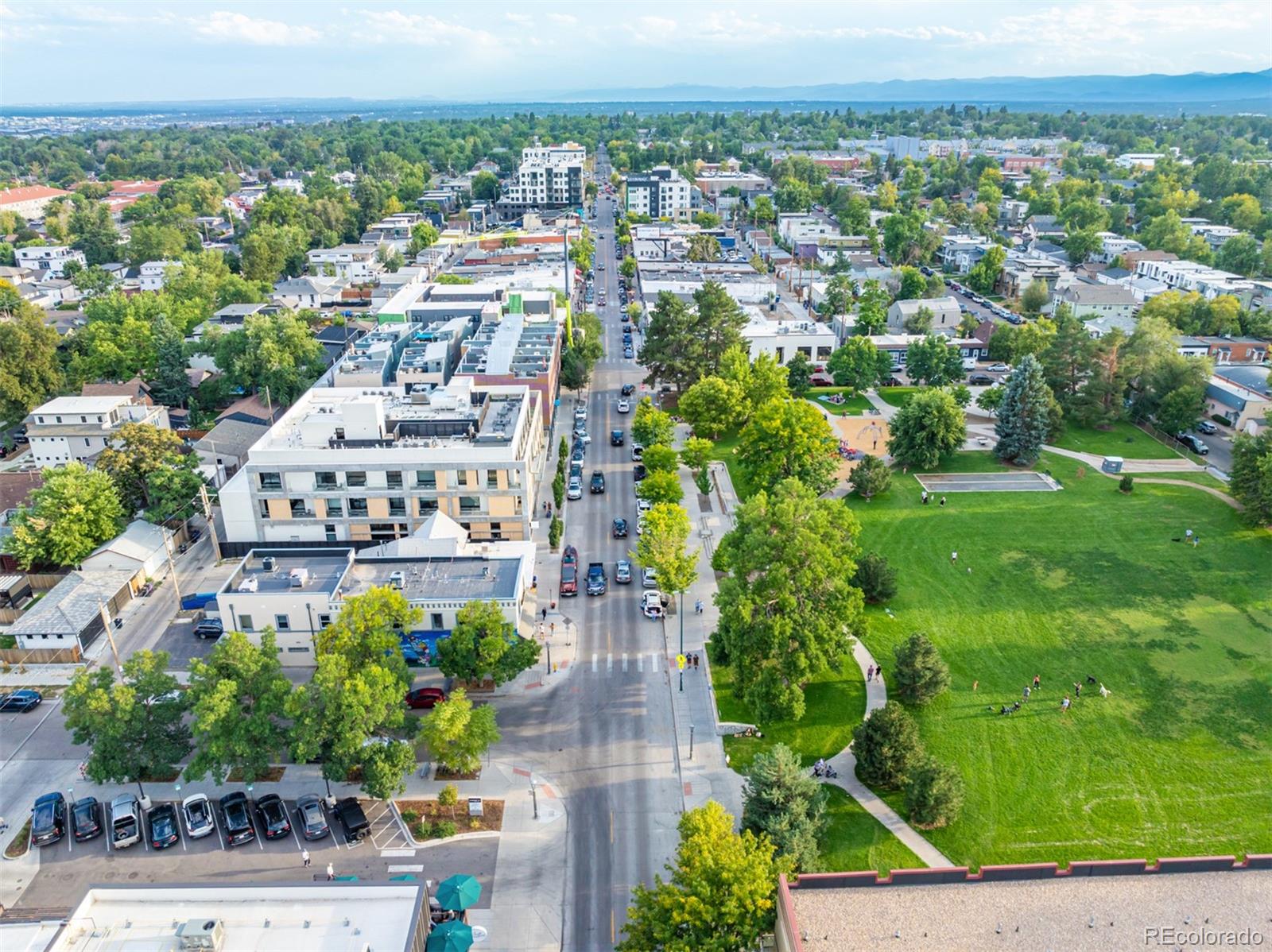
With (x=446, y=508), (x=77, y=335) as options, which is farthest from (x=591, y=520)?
(x=77, y=335)

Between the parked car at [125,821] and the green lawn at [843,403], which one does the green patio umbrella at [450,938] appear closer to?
the parked car at [125,821]

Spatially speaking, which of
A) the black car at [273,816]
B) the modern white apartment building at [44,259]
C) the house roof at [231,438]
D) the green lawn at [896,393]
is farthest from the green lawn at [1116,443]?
the modern white apartment building at [44,259]

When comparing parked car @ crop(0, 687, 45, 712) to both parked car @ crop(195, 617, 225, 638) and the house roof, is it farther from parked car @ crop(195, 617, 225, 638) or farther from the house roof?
the house roof

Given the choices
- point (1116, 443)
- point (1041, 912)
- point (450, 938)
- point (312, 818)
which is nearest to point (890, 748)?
point (1041, 912)

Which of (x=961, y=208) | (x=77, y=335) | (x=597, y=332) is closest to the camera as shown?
(x=77, y=335)

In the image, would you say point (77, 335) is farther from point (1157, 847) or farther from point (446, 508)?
point (1157, 847)

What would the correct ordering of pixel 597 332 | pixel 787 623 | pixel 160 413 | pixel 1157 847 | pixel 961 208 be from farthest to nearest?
1. pixel 961 208
2. pixel 597 332
3. pixel 160 413
4. pixel 787 623
5. pixel 1157 847

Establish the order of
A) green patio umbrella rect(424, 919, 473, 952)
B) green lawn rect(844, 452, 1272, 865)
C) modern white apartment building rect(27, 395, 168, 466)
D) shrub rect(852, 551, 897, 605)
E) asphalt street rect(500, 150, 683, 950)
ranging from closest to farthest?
green patio umbrella rect(424, 919, 473, 952), asphalt street rect(500, 150, 683, 950), green lawn rect(844, 452, 1272, 865), shrub rect(852, 551, 897, 605), modern white apartment building rect(27, 395, 168, 466)

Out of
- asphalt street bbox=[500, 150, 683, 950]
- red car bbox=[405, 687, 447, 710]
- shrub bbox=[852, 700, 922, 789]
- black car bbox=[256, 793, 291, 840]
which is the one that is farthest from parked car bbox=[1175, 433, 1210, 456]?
black car bbox=[256, 793, 291, 840]
